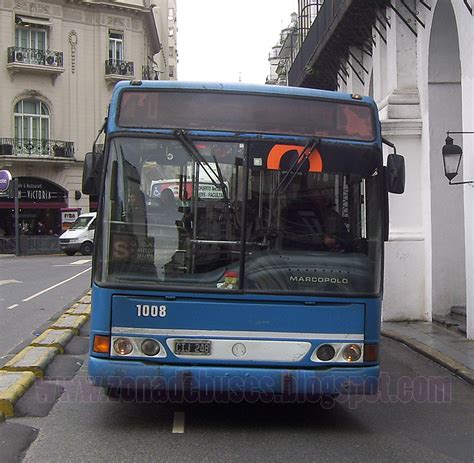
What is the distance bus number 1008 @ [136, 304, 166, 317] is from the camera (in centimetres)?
502

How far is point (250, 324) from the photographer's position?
5047 mm

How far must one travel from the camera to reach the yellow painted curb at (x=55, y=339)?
27.8ft

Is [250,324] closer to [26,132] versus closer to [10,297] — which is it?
[10,297]

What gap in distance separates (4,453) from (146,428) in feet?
3.83

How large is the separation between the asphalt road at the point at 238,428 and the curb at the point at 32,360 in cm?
13

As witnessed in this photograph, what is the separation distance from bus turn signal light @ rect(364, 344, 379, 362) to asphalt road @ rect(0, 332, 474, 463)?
0.67 metres

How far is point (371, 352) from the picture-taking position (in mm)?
5223

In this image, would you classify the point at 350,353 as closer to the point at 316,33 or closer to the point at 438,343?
the point at 438,343

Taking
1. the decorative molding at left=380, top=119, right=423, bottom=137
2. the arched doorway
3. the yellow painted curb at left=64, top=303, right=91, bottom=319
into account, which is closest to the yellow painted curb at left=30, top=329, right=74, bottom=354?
the yellow painted curb at left=64, top=303, right=91, bottom=319

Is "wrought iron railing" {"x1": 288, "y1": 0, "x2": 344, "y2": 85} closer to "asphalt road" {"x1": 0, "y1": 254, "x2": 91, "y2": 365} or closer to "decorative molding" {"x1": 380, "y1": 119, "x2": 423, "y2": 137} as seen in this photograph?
"decorative molding" {"x1": 380, "y1": 119, "x2": 423, "y2": 137}

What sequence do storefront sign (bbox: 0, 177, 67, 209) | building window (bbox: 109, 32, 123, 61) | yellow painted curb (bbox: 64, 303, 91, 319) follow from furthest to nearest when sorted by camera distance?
building window (bbox: 109, 32, 123, 61) → storefront sign (bbox: 0, 177, 67, 209) → yellow painted curb (bbox: 64, 303, 91, 319)

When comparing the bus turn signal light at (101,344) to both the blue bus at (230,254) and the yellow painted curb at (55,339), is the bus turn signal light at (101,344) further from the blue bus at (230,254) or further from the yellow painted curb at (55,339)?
the yellow painted curb at (55,339)

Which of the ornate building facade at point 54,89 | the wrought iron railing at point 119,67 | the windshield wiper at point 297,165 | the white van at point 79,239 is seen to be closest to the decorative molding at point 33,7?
the ornate building facade at point 54,89

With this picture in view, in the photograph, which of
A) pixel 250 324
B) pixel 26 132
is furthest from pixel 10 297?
pixel 26 132
